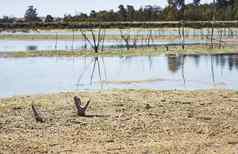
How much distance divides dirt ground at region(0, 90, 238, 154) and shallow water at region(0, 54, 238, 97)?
12.5 ft

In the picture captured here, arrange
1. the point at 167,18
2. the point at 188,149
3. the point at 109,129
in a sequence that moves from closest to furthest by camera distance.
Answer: the point at 188,149 → the point at 109,129 → the point at 167,18

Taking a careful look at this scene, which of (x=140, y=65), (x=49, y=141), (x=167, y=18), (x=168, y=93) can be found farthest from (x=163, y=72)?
(x=167, y=18)

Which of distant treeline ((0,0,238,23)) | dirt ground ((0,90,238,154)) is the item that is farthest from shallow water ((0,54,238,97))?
distant treeline ((0,0,238,23))

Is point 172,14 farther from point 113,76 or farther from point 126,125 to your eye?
point 126,125

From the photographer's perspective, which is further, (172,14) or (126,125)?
(172,14)

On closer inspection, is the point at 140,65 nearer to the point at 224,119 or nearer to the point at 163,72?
the point at 163,72

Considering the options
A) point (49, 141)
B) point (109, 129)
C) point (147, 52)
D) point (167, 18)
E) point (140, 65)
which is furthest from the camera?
point (167, 18)

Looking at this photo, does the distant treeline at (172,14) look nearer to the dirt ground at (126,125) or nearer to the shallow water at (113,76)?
the shallow water at (113,76)

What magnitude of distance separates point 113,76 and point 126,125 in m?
13.5

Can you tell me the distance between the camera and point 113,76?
26.2 metres

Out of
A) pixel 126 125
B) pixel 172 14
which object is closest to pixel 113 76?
pixel 126 125

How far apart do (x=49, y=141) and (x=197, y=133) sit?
9.59 ft

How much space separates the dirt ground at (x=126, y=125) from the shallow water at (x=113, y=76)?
150 inches

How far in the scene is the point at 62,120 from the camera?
1358 centimetres
